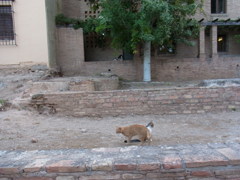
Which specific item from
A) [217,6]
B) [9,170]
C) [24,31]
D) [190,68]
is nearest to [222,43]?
[217,6]

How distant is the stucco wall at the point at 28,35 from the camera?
33.8 feet

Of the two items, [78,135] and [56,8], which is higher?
[56,8]

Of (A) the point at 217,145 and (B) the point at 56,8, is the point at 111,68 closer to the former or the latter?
(B) the point at 56,8

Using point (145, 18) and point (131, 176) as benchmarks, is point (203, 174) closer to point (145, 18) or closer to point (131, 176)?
point (131, 176)

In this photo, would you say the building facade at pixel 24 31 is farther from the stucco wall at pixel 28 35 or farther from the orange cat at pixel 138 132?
the orange cat at pixel 138 132

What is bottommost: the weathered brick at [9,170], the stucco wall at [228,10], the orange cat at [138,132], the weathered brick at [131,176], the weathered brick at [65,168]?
the orange cat at [138,132]

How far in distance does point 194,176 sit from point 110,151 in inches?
27.8

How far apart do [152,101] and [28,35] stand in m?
7.97

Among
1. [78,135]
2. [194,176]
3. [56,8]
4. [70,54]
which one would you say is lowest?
[78,135]

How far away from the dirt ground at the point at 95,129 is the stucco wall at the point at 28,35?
181 inches

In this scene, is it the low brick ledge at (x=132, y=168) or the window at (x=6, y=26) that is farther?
the window at (x=6, y=26)

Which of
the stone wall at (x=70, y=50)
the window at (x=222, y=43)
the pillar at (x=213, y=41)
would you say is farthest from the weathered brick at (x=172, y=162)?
the window at (x=222, y=43)

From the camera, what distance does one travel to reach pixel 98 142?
3.80m

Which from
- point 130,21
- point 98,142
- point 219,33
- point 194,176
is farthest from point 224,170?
point 219,33
